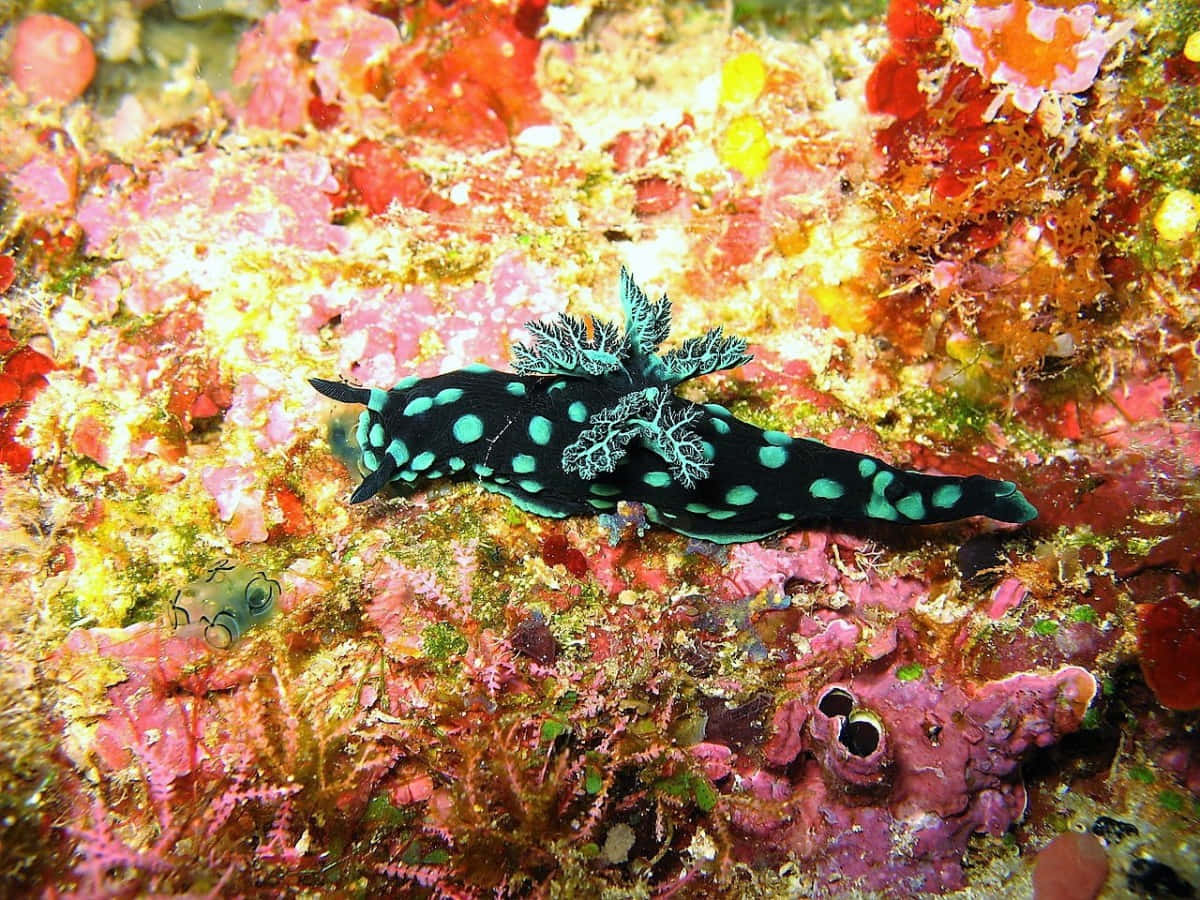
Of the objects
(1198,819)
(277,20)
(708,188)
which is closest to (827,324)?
(708,188)

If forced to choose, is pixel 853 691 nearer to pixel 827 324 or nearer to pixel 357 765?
pixel 827 324

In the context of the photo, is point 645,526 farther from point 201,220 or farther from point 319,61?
point 319,61

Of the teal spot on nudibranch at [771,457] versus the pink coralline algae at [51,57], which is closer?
the teal spot on nudibranch at [771,457]

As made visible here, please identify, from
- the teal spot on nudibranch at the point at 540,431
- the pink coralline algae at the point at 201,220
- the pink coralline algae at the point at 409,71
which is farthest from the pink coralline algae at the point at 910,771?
the pink coralline algae at the point at 409,71

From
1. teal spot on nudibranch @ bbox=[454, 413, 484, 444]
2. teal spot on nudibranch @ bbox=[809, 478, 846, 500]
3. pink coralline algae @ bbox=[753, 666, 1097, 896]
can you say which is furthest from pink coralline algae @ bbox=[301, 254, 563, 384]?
pink coralline algae @ bbox=[753, 666, 1097, 896]

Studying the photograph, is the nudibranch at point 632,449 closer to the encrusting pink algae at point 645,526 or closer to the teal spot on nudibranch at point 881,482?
the teal spot on nudibranch at point 881,482

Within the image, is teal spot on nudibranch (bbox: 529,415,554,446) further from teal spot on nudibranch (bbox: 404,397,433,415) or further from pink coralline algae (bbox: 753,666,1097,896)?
pink coralline algae (bbox: 753,666,1097,896)
